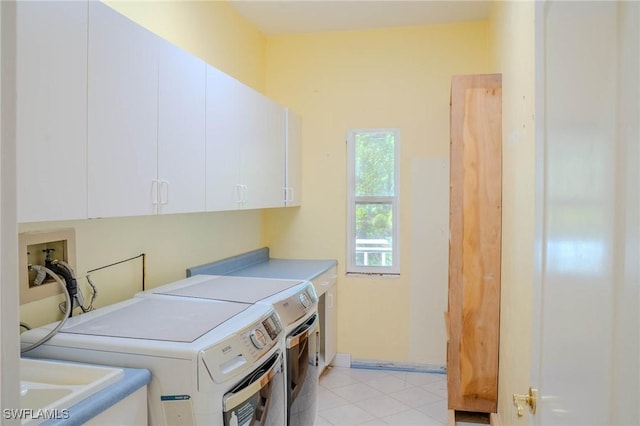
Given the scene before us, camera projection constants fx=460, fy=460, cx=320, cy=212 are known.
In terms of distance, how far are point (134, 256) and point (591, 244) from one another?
209 cm

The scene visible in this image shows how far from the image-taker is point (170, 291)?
2242 mm

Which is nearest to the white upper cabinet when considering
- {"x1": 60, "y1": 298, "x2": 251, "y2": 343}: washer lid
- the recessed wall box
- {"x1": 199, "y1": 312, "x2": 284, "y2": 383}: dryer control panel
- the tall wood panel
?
{"x1": 60, "y1": 298, "x2": 251, "y2": 343}: washer lid

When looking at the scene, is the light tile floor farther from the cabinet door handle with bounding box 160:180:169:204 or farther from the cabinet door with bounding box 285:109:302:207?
the cabinet door handle with bounding box 160:180:169:204

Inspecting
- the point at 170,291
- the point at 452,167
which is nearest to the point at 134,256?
the point at 170,291

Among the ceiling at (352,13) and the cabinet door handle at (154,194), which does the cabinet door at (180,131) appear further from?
the ceiling at (352,13)

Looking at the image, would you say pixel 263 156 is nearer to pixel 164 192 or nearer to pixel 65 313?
pixel 164 192

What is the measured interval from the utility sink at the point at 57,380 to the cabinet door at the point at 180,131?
2.42 ft

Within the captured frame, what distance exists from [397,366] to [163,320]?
2.54 metres

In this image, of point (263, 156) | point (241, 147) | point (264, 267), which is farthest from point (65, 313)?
point (264, 267)

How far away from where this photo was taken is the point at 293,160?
3693mm

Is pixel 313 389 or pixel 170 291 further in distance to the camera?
pixel 313 389

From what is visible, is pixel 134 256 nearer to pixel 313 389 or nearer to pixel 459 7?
pixel 313 389

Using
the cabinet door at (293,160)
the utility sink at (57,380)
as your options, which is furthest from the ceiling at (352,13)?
the utility sink at (57,380)

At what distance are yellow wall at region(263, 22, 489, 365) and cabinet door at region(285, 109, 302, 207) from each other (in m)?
0.08
